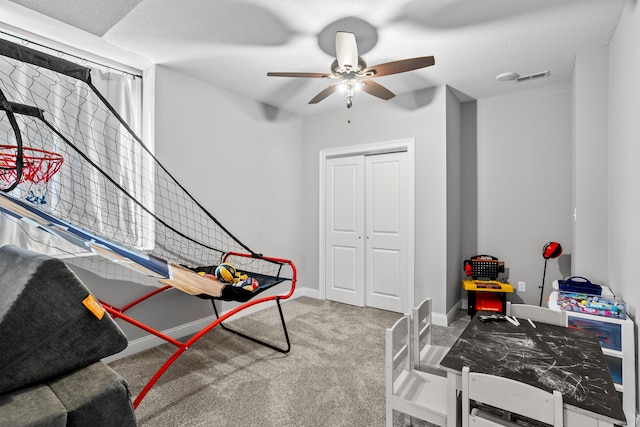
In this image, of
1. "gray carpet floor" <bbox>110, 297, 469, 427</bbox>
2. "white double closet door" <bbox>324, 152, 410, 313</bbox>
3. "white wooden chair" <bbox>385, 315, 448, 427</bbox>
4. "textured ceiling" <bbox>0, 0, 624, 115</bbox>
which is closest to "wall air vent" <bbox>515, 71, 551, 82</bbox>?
"textured ceiling" <bbox>0, 0, 624, 115</bbox>

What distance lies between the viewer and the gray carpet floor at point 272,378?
191 centimetres

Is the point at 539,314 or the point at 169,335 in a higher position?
the point at 539,314

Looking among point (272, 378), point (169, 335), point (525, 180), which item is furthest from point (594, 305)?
point (169, 335)

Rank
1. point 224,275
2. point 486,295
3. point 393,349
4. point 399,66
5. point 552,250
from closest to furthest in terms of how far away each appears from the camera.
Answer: point 393,349 → point 399,66 → point 224,275 → point 552,250 → point 486,295

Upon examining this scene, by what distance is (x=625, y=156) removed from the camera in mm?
2092

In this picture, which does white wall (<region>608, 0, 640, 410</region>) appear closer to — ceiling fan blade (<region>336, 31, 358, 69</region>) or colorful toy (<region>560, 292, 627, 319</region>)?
colorful toy (<region>560, 292, 627, 319</region>)

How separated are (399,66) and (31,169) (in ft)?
7.83

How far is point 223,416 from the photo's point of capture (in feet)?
6.27

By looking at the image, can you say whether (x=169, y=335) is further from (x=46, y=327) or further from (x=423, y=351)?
(x=423, y=351)

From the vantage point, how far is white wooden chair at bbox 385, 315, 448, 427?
1444mm

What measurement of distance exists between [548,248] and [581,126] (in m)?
1.26

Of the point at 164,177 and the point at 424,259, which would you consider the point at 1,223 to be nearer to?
the point at 164,177

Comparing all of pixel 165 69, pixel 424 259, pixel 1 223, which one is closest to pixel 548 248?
pixel 424 259

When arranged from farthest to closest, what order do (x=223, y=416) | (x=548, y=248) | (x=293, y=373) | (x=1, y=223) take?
(x=548, y=248) < (x=293, y=373) < (x=1, y=223) < (x=223, y=416)
